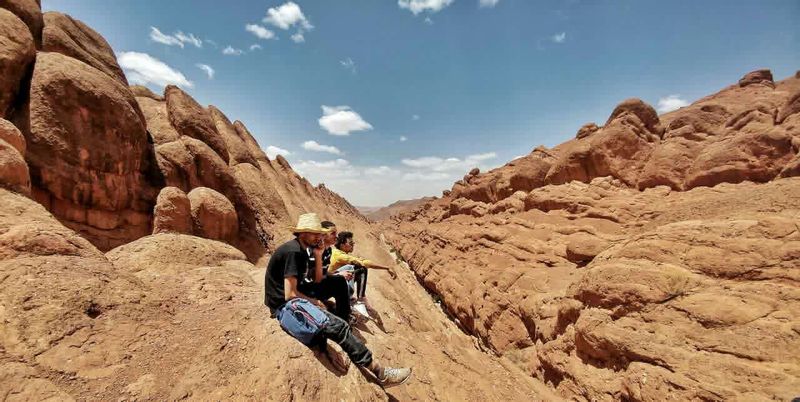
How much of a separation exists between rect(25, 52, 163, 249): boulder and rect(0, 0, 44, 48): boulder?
180 cm

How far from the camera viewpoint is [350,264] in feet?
21.5

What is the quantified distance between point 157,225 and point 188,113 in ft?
26.8

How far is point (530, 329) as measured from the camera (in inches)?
494

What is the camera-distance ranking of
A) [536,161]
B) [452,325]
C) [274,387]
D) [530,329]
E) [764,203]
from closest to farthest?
[274,387]
[764,203]
[530,329]
[452,325]
[536,161]

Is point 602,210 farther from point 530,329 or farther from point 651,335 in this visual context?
point 651,335

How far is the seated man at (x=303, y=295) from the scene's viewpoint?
4176mm

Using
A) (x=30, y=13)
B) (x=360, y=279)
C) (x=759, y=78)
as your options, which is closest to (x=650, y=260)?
(x=360, y=279)

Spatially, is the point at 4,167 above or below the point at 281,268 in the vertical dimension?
above

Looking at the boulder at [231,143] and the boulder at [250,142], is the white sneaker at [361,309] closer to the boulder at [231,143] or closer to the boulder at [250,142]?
the boulder at [231,143]

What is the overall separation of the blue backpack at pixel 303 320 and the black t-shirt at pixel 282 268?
0.32 metres

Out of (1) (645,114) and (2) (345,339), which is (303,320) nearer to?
(2) (345,339)

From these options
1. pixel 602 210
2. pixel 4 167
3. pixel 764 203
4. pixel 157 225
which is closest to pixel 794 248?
pixel 764 203

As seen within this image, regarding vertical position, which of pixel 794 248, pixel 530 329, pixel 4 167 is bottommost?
pixel 530 329

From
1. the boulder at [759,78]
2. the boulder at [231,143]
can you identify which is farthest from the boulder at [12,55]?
the boulder at [759,78]
